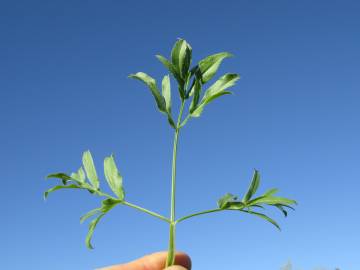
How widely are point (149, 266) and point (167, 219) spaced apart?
7.63 ft

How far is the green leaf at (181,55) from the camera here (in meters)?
3.25

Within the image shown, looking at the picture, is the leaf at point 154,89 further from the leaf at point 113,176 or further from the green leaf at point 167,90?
the leaf at point 113,176

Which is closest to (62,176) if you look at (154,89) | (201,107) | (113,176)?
(113,176)

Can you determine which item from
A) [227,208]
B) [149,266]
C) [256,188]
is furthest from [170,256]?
[149,266]

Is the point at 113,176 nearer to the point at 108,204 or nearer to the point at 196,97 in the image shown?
the point at 108,204

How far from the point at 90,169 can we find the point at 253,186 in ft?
4.31

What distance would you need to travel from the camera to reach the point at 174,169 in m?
2.90

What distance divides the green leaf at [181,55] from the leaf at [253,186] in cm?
98

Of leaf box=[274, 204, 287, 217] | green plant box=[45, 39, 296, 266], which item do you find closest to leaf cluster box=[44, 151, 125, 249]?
green plant box=[45, 39, 296, 266]

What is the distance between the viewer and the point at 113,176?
129 inches

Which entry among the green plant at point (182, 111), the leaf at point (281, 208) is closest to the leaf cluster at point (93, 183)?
the green plant at point (182, 111)

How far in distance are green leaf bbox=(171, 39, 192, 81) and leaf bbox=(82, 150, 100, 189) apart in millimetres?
1042

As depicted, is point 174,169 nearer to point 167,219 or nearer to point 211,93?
point 167,219

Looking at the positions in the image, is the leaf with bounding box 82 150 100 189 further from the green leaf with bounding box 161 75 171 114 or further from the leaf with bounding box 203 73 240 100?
the leaf with bounding box 203 73 240 100
